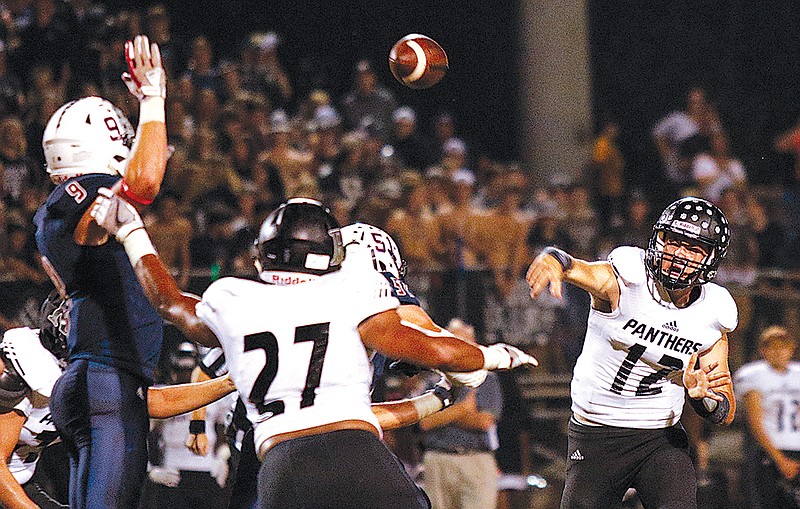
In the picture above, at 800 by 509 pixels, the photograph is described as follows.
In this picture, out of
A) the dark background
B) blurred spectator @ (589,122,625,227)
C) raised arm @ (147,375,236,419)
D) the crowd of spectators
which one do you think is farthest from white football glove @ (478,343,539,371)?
the dark background

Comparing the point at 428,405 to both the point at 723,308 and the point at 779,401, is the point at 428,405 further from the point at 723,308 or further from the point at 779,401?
the point at 779,401

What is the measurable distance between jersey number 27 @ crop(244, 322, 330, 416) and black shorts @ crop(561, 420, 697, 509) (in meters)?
1.99

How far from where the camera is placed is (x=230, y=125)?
11.0 m

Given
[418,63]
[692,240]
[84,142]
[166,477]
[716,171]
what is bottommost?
[166,477]

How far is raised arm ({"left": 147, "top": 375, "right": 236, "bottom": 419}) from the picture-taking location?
5.16m

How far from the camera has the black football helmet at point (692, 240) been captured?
5.59 meters

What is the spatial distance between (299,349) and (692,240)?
2214 millimetres

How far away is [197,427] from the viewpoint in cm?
585

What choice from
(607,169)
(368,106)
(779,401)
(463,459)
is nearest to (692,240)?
(463,459)

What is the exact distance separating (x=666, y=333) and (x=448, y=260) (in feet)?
16.0

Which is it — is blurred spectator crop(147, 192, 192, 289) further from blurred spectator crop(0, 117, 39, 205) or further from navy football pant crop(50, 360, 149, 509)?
navy football pant crop(50, 360, 149, 509)

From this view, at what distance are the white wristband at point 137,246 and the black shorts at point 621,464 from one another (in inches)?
89.5

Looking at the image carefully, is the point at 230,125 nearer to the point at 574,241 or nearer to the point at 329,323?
the point at 574,241

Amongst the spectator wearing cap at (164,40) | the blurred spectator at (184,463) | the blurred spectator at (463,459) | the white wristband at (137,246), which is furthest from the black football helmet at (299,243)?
the spectator wearing cap at (164,40)
